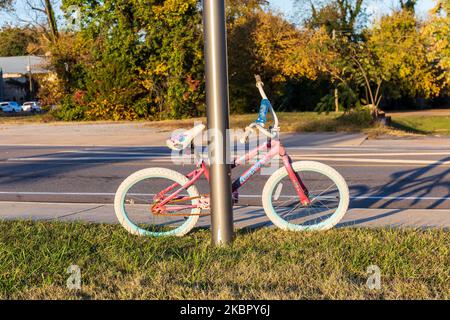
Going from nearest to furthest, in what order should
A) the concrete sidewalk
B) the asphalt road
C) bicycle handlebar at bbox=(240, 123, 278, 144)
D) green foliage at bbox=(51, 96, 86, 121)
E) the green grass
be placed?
bicycle handlebar at bbox=(240, 123, 278, 144) < the concrete sidewalk < the asphalt road < the green grass < green foliage at bbox=(51, 96, 86, 121)

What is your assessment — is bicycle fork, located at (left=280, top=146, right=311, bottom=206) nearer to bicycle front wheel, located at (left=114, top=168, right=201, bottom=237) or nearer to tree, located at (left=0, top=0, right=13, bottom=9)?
bicycle front wheel, located at (left=114, top=168, right=201, bottom=237)

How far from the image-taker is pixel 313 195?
7035 millimetres

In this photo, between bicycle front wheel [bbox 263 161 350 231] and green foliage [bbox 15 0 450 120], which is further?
green foliage [bbox 15 0 450 120]

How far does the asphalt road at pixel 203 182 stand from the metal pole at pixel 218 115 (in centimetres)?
271

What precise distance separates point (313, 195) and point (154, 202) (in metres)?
1.64

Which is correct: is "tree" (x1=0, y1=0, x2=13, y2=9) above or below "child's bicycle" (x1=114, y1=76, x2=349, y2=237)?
above

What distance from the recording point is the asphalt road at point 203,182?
9445 millimetres

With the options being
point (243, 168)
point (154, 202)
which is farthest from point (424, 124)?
point (154, 202)

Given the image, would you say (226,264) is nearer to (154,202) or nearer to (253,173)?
(253,173)

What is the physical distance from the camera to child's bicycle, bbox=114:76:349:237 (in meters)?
6.73

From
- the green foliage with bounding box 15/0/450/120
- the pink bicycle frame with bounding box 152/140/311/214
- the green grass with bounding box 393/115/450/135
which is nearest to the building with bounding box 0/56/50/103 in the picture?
the green foliage with bounding box 15/0/450/120

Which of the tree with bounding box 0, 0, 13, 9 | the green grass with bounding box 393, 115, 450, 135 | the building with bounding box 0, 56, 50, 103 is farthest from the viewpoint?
the building with bounding box 0, 56, 50, 103

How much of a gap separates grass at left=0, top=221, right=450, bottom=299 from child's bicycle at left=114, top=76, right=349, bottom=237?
19 centimetres

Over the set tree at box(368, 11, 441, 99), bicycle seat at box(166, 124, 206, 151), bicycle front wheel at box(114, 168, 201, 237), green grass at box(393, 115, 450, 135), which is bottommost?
green grass at box(393, 115, 450, 135)
